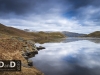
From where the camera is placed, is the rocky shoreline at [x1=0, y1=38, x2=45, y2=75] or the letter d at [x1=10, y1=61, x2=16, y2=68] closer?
the letter d at [x1=10, y1=61, x2=16, y2=68]

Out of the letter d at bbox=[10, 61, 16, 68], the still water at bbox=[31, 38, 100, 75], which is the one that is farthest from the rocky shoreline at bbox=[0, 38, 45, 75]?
the still water at bbox=[31, 38, 100, 75]

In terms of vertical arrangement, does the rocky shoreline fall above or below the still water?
above

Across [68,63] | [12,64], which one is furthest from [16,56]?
[68,63]

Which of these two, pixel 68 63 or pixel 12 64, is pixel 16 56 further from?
pixel 68 63

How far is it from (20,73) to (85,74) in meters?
10.4

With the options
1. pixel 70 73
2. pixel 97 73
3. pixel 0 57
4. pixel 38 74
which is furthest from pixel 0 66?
pixel 97 73

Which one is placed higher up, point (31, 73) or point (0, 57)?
point (0, 57)

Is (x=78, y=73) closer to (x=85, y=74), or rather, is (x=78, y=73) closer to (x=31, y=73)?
(x=85, y=74)

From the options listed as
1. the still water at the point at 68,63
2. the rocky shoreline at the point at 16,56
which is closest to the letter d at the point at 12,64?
the rocky shoreline at the point at 16,56

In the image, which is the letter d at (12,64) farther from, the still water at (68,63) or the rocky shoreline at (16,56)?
the still water at (68,63)

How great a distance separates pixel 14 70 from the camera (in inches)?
575

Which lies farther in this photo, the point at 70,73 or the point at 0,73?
the point at 70,73

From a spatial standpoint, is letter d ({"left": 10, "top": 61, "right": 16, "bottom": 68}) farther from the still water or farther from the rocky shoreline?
the still water

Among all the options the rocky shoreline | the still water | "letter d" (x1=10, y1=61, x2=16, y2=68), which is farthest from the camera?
the still water
